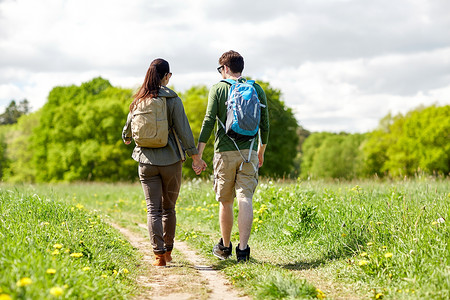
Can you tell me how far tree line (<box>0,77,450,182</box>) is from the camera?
1401 inches

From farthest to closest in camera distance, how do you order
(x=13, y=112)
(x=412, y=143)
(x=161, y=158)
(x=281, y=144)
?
(x=13, y=112) < (x=412, y=143) < (x=281, y=144) < (x=161, y=158)

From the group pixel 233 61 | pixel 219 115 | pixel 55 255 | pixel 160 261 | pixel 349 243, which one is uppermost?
pixel 233 61

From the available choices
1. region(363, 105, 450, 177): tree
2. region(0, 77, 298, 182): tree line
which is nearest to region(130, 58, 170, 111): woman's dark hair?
region(0, 77, 298, 182): tree line

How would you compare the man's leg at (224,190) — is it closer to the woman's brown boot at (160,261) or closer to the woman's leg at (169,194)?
the woman's leg at (169,194)

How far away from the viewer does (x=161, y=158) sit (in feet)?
17.2

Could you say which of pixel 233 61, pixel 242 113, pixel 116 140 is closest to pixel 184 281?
pixel 242 113

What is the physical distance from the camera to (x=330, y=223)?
6.14m

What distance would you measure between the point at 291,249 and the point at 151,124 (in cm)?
265

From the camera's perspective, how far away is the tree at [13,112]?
9938 centimetres

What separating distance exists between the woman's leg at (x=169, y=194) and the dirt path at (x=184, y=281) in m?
0.39

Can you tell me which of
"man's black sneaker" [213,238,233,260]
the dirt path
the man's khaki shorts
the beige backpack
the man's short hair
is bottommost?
the dirt path

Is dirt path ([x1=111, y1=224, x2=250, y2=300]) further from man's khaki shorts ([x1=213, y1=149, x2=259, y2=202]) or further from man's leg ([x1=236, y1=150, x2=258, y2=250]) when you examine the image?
man's khaki shorts ([x1=213, y1=149, x2=259, y2=202])

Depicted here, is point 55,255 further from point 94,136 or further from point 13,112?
point 13,112

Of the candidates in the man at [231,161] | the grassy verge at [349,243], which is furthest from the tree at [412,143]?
the man at [231,161]
